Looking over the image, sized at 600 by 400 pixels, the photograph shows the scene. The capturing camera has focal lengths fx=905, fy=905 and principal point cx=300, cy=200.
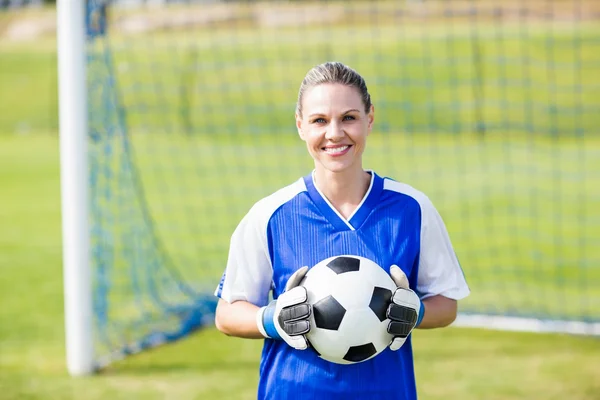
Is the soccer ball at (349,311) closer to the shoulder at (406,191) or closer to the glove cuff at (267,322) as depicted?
the glove cuff at (267,322)

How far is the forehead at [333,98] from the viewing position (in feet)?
9.17

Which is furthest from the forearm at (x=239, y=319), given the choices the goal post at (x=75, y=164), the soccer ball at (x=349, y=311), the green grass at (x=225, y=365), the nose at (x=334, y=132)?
the goal post at (x=75, y=164)

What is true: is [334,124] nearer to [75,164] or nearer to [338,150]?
[338,150]

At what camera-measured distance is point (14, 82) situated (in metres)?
26.3

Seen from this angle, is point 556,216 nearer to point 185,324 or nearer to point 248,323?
point 185,324

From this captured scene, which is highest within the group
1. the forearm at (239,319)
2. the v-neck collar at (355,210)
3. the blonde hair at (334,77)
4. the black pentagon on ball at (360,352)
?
the blonde hair at (334,77)

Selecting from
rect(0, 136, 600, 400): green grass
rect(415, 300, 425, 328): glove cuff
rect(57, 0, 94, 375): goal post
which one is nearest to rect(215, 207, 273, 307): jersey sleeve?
rect(415, 300, 425, 328): glove cuff

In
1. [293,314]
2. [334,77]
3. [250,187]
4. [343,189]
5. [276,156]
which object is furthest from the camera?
[276,156]

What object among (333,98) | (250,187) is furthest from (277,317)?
(250,187)

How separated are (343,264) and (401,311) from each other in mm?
227

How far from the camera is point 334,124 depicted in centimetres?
279

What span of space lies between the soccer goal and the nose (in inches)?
120

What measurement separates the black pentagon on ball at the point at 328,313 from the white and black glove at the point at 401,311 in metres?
0.15

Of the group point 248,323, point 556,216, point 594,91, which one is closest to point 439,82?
point 594,91
